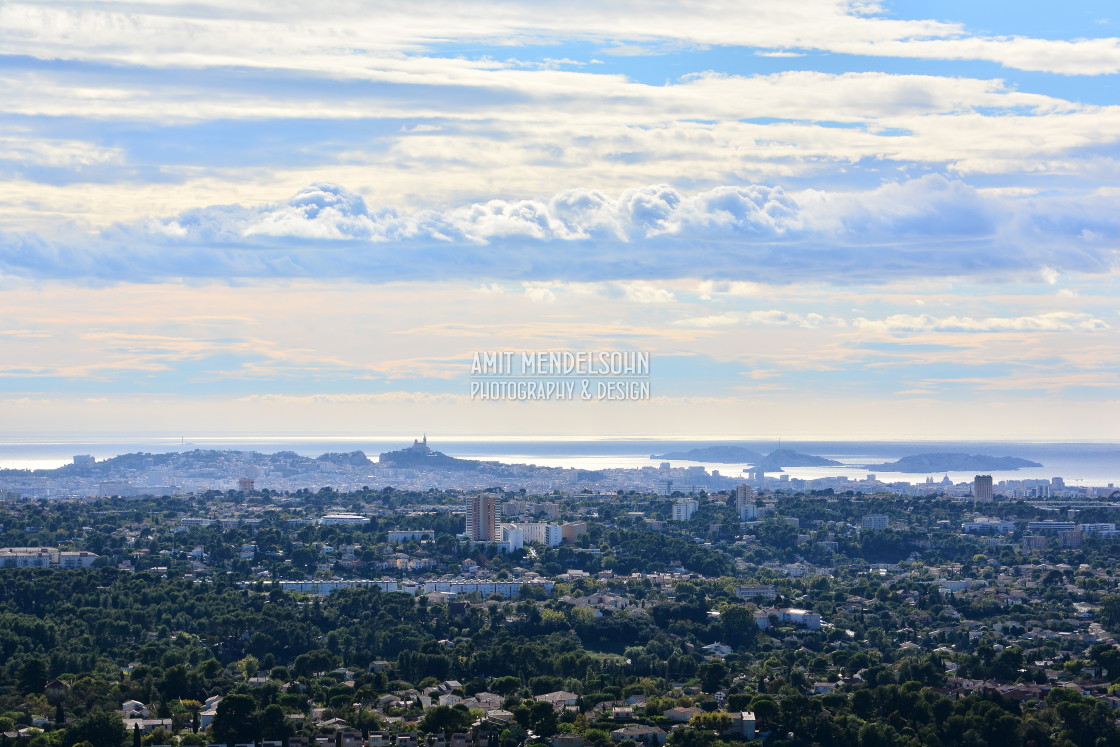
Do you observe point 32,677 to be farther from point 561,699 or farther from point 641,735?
point 641,735

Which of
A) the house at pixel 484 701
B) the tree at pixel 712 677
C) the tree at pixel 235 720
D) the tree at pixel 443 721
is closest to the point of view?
the tree at pixel 235 720

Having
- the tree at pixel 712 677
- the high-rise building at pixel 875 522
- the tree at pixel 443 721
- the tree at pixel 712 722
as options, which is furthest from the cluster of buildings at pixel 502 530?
the tree at pixel 443 721

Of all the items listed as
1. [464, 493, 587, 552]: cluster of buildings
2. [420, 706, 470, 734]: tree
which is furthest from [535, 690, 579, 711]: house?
[464, 493, 587, 552]: cluster of buildings

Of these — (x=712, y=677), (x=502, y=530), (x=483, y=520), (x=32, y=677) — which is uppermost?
(x=483, y=520)

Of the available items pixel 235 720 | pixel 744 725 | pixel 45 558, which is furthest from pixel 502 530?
pixel 235 720

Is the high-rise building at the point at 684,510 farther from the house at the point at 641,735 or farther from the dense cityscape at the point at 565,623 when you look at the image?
the house at the point at 641,735

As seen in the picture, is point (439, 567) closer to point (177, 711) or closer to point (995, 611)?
point (995, 611)
